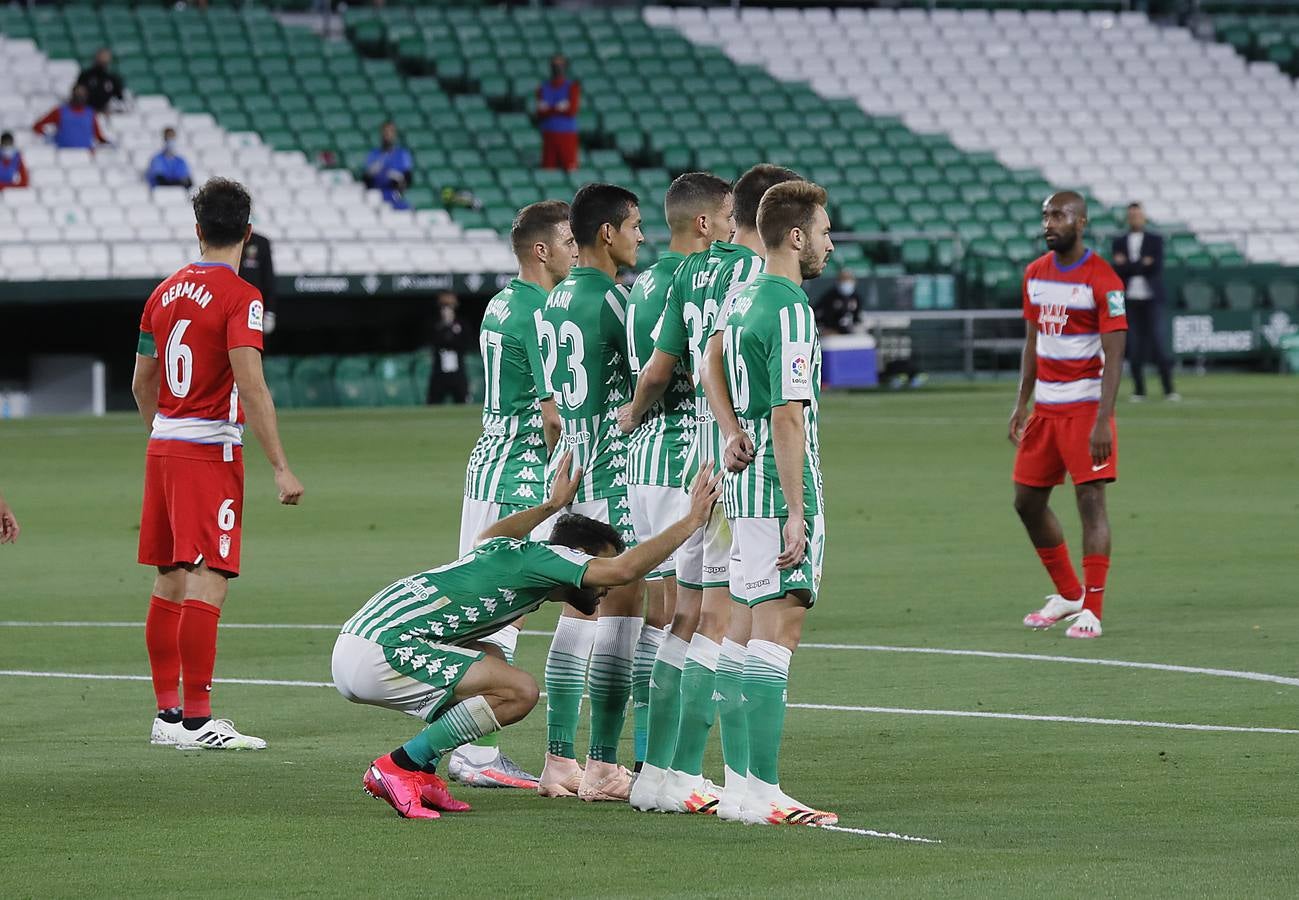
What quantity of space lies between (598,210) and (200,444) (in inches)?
72.3

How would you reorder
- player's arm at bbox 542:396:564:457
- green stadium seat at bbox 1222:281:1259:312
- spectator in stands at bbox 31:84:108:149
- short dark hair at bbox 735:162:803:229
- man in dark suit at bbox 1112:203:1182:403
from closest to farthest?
1. short dark hair at bbox 735:162:803:229
2. player's arm at bbox 542:396:564:457
3. man in dark suit at bbox 1112:203:1182:403
4. spectator in stands at bbox 31:84:108:149
5. green stadium seat at bbox 1222:281:1259:312

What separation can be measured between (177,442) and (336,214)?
83.9ft

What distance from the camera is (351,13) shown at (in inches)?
1569

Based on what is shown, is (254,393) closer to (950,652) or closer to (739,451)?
(739,451)

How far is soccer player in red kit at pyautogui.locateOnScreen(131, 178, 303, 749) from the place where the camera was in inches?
316

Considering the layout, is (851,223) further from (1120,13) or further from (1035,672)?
(1035,672)

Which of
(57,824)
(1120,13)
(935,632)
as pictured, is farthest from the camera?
(1120,13)

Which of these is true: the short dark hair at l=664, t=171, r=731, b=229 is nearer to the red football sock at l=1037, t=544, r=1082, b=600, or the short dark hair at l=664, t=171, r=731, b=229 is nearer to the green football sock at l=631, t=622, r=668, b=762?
the green football sock at l=631, t=622, r=668, b=762

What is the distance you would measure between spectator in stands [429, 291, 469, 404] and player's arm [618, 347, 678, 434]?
21.7 m

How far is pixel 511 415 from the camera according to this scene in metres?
8.11

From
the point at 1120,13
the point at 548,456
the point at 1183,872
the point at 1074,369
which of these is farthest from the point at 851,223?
the point at 1183,872

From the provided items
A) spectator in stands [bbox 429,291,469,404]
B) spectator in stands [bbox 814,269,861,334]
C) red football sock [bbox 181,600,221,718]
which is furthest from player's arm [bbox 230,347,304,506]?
spectator in stands [bbox 814,269,861,334]

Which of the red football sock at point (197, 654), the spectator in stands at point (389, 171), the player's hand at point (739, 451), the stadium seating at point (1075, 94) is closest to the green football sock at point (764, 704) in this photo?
the player's hand at point (739, 451)

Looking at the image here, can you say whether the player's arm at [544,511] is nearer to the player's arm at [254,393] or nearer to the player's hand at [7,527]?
the player's arm at [254,393]
